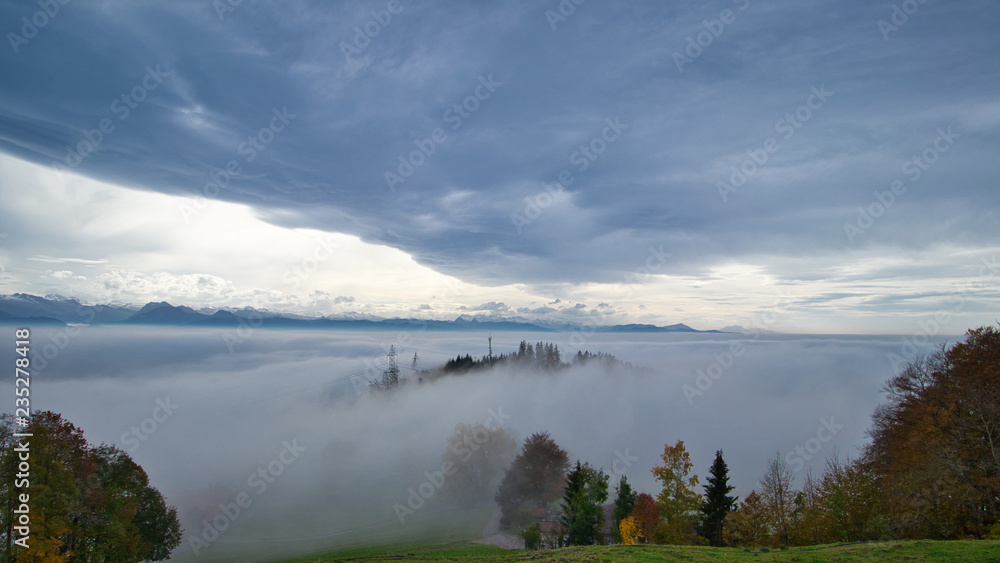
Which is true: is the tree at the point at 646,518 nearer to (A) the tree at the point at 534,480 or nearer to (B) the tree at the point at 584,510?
(B) the tree at the point at 584,510

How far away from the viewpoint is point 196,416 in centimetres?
19488

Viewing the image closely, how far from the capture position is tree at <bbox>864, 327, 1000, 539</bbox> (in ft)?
92.1

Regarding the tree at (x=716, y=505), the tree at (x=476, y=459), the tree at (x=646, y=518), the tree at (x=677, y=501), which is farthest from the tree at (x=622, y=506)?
the tree at (x=476, y=459)

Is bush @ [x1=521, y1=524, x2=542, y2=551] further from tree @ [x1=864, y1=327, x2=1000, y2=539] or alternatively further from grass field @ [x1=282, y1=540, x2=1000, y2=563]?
tree @ [x1=864, y1=327, x2=1000, y2=539]

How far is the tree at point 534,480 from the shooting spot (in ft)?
227

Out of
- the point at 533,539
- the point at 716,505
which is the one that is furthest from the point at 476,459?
the point at 716,505

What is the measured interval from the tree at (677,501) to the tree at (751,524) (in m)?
2.98

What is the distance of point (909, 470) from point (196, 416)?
24324 centimetres

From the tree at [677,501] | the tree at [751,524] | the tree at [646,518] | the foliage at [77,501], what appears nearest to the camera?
the foliage at [77,501]

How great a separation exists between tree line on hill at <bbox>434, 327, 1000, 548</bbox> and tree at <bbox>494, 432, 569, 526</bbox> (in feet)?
44.9

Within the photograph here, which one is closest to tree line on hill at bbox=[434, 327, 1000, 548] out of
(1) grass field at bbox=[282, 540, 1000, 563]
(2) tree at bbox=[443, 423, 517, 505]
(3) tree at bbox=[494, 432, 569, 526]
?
(1) grass field at bbox=[282, 540, 1000, 563]

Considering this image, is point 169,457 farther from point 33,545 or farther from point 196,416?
point 33,545

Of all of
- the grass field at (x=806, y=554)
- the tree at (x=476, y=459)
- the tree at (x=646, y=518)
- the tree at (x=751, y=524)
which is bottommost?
the tree at (x=476, y=459)

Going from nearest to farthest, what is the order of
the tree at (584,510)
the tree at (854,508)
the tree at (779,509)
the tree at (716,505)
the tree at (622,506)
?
the tree at (854,508), the tree at (779,509), the tree at (716,505), the tree at (584,510), the tree at (622,506)
